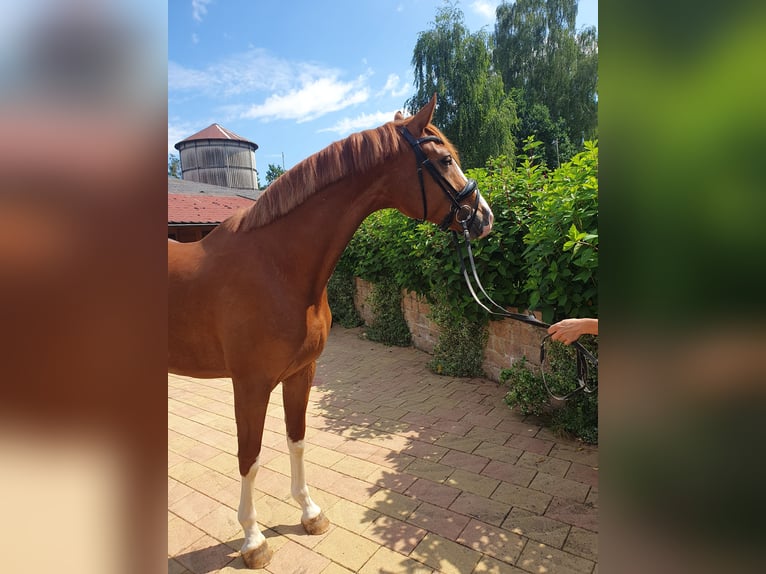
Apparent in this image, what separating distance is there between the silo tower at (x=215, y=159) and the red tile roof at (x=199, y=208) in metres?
11.9

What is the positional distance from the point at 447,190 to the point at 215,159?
82.2ft

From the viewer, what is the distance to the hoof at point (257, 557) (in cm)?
232

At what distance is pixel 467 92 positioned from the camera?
70.2 ft

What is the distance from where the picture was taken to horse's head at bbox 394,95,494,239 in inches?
87.6

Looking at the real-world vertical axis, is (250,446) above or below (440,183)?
below

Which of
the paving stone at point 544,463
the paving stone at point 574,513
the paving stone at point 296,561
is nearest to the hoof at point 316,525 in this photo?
the paving stone at point 296,561

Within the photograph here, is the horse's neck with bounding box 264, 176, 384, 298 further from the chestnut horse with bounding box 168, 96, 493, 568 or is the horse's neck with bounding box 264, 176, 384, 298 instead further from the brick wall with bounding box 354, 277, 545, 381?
the brick wall with bounding box 354, 277, 545, 381

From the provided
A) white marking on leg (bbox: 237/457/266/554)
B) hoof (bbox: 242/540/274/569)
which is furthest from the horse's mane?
hoof (bbox: 242/540/274/569)

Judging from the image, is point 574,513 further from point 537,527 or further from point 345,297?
point 345,297

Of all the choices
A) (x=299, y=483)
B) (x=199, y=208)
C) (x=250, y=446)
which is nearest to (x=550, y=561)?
(x=299, y=483)

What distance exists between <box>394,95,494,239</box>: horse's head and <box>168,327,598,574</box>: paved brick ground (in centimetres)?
178
